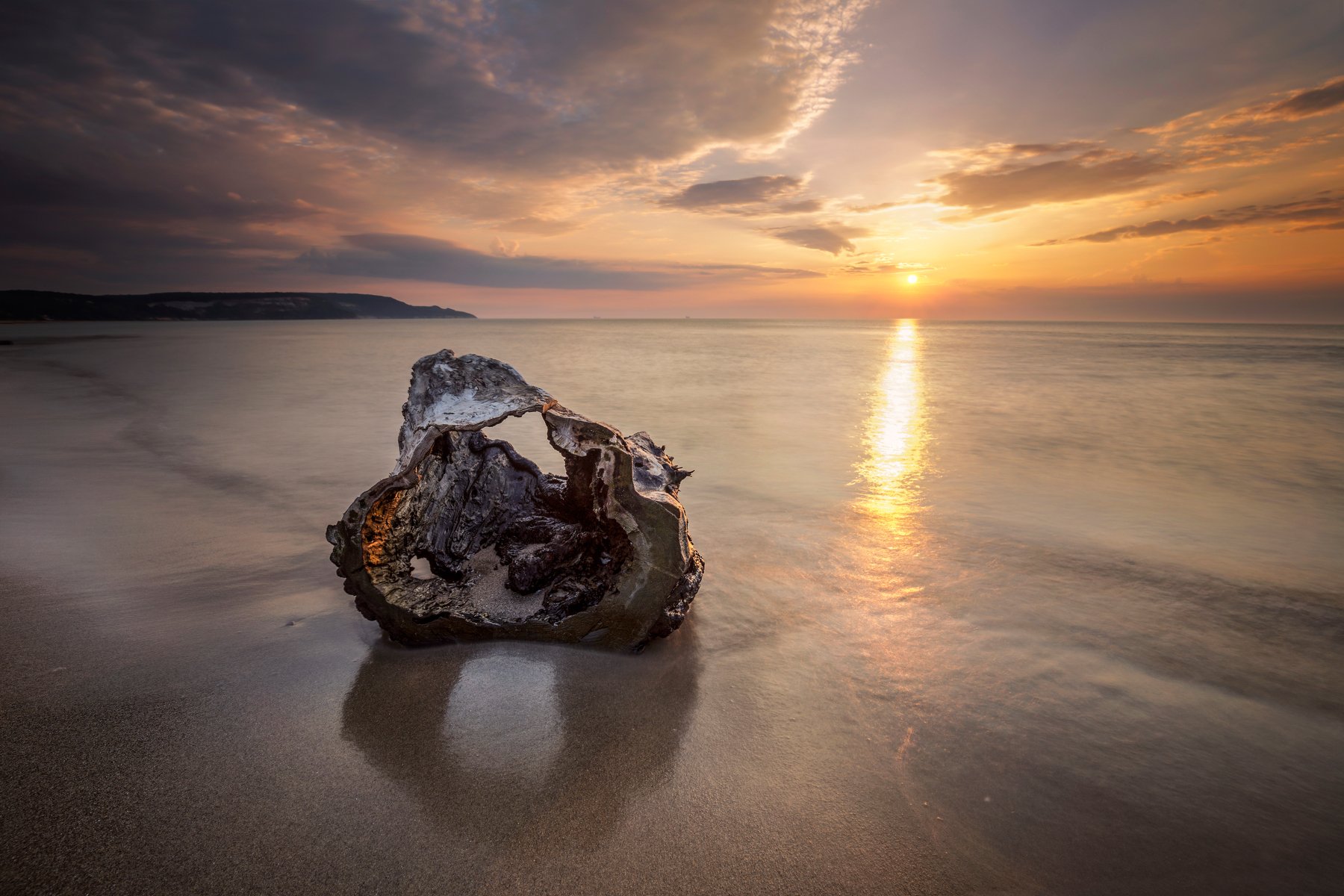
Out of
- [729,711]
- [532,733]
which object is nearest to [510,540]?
[532,733]

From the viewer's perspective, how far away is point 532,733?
7.31 ft

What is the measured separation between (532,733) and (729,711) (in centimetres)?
76

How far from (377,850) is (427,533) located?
1.84 m

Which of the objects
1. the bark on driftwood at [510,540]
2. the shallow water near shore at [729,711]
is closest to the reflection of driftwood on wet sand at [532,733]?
the shallow water near shore at [729,711]

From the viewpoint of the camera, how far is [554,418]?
287 centimetres

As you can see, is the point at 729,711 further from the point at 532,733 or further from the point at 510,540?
the point at 510,540

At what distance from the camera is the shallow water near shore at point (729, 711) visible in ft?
5.64

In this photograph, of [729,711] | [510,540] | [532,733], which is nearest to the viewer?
[532,733]

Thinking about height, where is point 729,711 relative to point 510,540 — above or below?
below

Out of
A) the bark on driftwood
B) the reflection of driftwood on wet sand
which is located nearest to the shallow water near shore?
the reflection of driftwood on wet sand

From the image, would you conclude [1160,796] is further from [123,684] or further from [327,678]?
[123,684]

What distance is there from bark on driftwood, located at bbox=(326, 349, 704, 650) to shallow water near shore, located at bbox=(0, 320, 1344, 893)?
17 centimetres

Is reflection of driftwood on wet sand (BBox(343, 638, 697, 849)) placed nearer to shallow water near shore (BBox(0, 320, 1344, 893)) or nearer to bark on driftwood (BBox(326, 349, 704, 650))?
shallow water near shore (BBox(0, 320, 1344, 893))

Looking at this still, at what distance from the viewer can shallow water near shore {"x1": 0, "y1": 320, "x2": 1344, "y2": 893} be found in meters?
1.72
